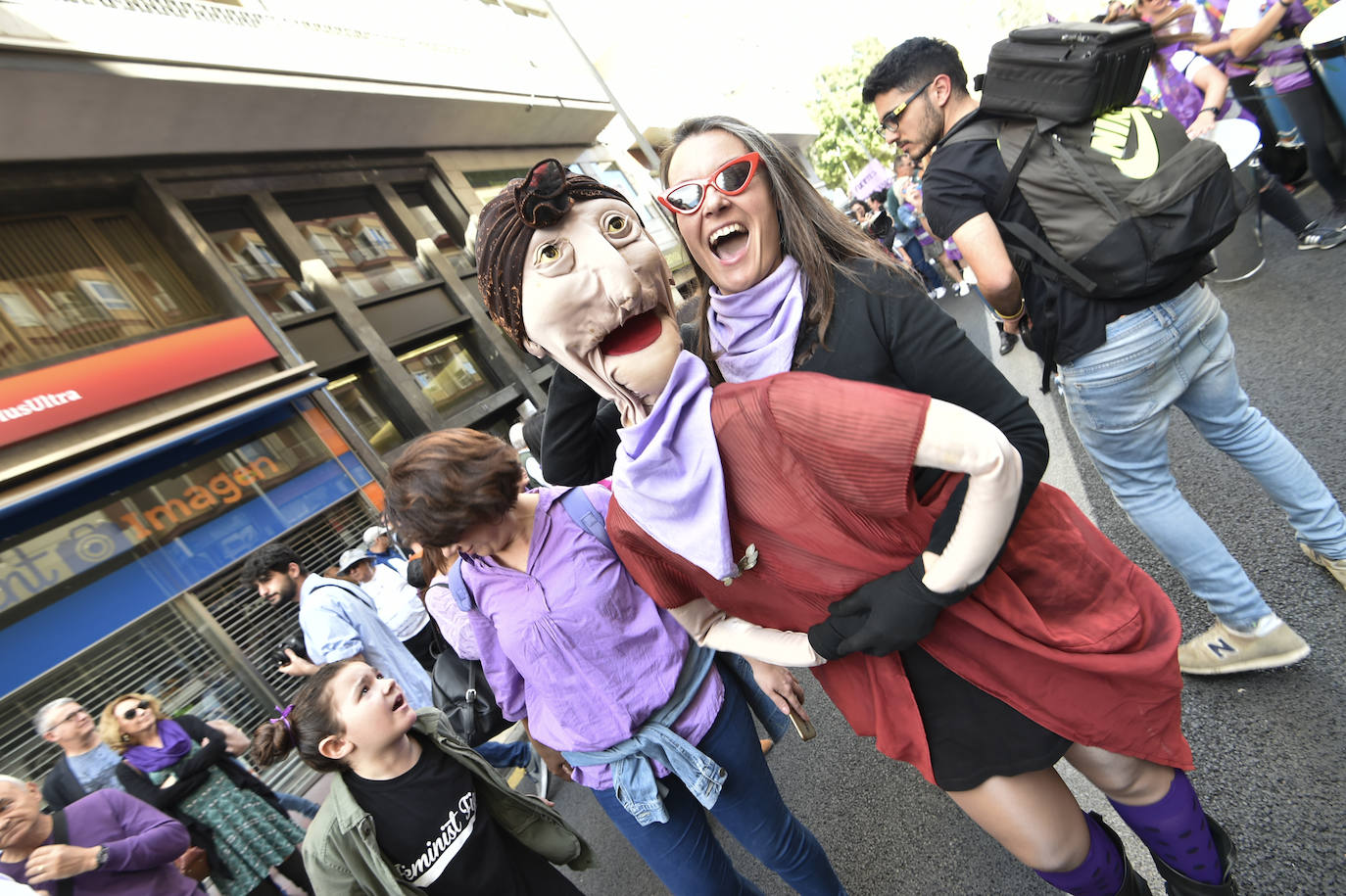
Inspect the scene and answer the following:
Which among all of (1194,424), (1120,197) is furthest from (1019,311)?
(1194,424)

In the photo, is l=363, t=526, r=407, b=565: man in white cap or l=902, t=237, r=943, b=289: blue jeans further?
l=902, t=237, r=943, b=289: blue jeans

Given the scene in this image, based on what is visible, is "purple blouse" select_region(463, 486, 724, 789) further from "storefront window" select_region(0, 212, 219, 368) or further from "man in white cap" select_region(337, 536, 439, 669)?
"storefront window" select_region(0, 212, 219, 368)

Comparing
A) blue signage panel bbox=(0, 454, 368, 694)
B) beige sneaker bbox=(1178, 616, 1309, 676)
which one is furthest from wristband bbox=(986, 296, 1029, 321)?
blue signage panel bbox=(0, 454, 368, 694)

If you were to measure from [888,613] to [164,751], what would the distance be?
4.09m

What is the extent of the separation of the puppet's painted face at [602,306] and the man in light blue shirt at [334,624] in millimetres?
3370

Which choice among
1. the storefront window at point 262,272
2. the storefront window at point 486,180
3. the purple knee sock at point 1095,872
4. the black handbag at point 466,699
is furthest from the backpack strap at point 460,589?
the storefront window at point 486,180

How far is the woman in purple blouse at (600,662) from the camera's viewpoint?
1.75 meters

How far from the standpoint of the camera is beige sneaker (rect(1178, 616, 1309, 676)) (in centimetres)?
211

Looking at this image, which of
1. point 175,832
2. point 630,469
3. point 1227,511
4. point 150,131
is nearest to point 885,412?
point 630,469

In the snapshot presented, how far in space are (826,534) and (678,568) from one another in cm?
36

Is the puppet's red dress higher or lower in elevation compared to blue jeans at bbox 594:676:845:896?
higher

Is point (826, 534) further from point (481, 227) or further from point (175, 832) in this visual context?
point (175, 832)

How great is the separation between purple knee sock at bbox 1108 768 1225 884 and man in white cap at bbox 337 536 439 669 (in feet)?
13.7

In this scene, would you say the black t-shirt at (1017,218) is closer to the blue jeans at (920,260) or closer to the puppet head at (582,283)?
the puppet head at (582,283)
